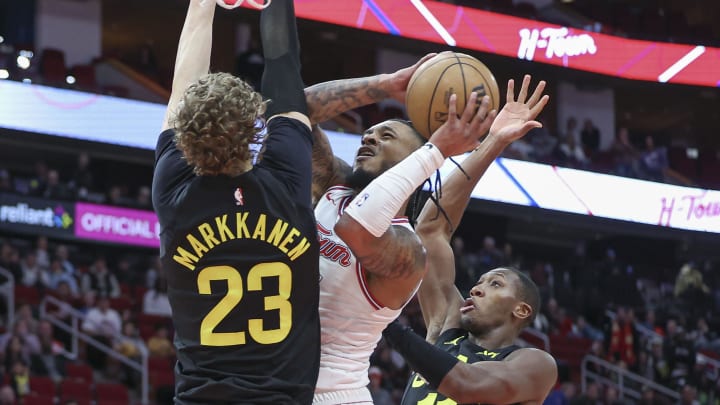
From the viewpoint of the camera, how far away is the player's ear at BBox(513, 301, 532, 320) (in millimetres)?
5711

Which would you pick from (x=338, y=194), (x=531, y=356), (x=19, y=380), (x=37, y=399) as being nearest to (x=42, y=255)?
(x=19, y=380)

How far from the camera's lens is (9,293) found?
1423cm

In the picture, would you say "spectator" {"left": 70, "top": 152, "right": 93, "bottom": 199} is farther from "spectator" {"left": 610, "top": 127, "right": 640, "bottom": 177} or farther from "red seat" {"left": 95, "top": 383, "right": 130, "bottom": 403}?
"spectator" {"left": 610, "top": 127, "right": 640, "bottom": 177}

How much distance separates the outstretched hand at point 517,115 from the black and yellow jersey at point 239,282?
109cm

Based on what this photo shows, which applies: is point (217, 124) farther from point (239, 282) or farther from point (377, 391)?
point (377, 391)

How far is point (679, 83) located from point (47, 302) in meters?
14.9

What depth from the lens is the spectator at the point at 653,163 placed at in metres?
23.3

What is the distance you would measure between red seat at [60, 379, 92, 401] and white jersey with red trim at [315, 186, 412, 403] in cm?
937

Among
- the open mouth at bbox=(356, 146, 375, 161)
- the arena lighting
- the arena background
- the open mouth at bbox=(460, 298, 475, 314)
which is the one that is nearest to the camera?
the open mouth at bbox=(356, 146, 375, 161)

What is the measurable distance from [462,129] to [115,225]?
592 inches

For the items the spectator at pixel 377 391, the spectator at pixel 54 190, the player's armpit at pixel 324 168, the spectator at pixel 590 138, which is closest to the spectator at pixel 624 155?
the spectator at pixel 590 138

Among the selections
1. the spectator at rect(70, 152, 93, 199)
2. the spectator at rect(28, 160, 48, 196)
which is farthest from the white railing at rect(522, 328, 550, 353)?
the spectator at rect(28, 160, 48, 196)

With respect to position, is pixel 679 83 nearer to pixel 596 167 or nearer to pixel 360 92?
pixel 596 167

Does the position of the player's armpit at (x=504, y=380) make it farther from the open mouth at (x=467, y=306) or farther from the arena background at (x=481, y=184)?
the arena background at (x=481, y=184)
